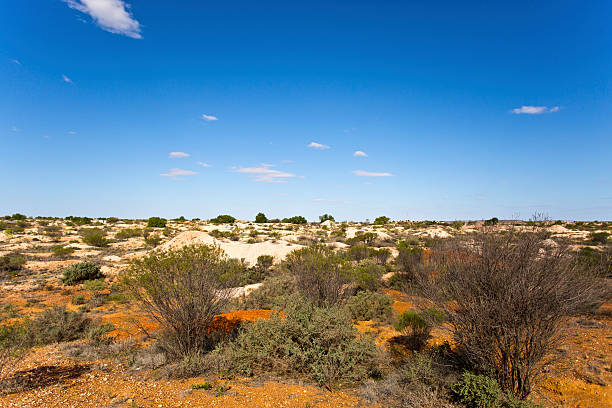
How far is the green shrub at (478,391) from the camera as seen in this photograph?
442 cm

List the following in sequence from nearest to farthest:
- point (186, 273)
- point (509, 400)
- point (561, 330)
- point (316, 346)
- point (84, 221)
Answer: point (509, 400) → point (561, 330) → point (316, 346) → point (186, 273) → point (84, 221)

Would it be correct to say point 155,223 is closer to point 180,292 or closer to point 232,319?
point 232,319

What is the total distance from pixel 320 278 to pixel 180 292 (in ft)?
15.0

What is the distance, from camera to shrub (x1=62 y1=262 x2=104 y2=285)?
1683 cm

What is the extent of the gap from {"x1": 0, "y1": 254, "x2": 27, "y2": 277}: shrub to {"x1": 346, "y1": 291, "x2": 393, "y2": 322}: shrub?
21025mm

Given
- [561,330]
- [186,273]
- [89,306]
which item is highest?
[186,273]

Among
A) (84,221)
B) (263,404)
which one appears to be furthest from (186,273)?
(84,221)

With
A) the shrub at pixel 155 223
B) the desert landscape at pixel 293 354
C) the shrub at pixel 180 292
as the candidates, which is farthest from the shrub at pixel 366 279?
the shrub at pixel 155 223

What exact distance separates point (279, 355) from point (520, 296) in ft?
15.6

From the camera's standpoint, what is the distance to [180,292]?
650cm

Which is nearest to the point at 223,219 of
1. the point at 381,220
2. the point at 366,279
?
the point at 381,220

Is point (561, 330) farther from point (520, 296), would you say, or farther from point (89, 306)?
point (89, 306)

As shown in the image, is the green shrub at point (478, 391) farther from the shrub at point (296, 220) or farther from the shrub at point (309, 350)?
the shrub at point (296, 220)

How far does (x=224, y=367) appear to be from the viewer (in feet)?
20.4
